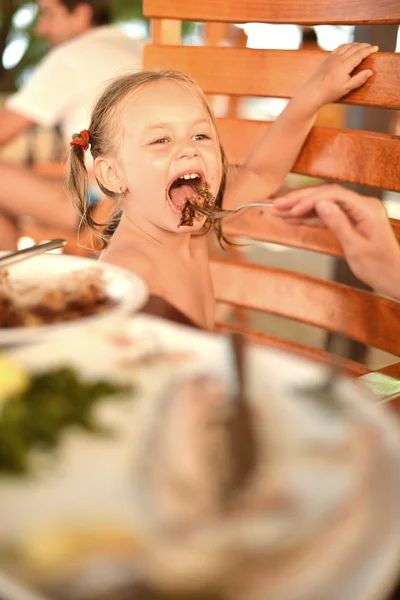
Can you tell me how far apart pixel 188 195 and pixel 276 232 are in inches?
10.9

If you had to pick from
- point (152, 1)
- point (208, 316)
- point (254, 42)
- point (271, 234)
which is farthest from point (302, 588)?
point (254, 42)

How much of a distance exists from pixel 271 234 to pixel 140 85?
14.2 inches

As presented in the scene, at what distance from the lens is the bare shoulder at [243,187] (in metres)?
1.19

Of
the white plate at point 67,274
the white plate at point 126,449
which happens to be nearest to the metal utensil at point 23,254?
the white plate at point 67,274

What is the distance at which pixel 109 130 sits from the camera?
1.07 m

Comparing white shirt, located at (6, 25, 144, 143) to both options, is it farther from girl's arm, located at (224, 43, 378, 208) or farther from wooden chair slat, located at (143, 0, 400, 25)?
girl's arm, located at (224, 43, 378, 208)

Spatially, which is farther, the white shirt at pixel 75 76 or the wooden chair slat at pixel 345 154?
the white shirt at pixel 75 76

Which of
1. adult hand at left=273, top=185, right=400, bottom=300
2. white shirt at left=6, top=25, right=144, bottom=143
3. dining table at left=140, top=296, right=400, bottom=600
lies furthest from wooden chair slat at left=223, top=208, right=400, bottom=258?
white shirt at left=6, top=25, right=144, bottom=143

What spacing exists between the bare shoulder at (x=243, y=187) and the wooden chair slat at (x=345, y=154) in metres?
0.05

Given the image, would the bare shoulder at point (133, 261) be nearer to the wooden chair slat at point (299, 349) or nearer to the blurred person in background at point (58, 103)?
the wooden chair slat at point (299, 349)

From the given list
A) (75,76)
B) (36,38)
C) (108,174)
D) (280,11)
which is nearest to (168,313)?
(108,174)

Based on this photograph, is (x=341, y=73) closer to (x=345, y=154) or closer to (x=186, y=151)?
(x=345, y=154)

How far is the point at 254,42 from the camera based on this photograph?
148 centimetres

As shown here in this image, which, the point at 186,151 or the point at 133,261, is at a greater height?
the point at 186,151
